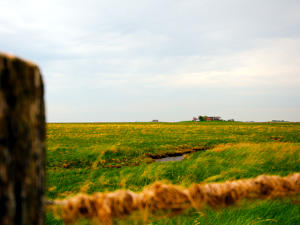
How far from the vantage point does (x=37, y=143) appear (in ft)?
2.76

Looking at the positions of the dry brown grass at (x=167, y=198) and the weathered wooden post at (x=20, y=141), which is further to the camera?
the dry brown grass at (x=167, y=198)

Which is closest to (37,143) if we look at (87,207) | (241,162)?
(87,207)

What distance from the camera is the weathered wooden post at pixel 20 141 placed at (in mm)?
702

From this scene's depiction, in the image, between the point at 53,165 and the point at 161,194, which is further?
the point at 53,165

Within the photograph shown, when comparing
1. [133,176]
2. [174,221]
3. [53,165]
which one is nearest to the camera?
[174,221]

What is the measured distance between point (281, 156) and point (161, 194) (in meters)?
8.68

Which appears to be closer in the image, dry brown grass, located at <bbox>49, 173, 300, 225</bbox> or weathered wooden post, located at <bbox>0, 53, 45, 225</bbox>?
weathered wooden post, located at <bbox>0, 53, 45, 225</bbox>

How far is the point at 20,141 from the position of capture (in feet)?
2.49

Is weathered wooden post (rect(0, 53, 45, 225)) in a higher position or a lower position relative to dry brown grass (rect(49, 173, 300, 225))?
higher

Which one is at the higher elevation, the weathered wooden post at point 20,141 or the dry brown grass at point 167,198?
the weathered wooden post at point 20,141

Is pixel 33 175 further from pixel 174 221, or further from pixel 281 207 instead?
pixel 281 207

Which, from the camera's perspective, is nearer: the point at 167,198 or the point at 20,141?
the point at 20,141

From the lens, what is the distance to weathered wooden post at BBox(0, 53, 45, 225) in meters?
0.70

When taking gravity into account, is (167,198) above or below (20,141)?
below
